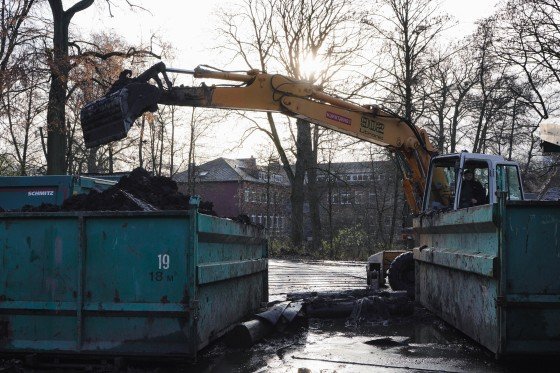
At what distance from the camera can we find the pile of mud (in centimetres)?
636

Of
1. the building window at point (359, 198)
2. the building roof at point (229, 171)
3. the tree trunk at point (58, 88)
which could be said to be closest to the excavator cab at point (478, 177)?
the tree trunk at point (58, 88)

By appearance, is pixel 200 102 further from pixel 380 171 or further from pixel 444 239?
pixel 380 171

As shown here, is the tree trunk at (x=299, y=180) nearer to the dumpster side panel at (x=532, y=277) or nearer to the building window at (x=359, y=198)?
the building window at (x=359, y=198)

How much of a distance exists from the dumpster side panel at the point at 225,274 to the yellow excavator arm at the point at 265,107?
2.27 metres

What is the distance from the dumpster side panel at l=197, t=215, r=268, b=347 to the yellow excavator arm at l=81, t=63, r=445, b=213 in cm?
227

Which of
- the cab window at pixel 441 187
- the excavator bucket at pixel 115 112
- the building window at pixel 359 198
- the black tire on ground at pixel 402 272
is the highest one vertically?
the building window at pixel 359 198

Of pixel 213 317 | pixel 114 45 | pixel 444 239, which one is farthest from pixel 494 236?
pixel 114 45

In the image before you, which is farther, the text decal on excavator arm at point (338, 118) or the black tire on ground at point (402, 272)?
the black tire on ground at point (402, 272)

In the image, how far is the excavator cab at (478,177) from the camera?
9078 mm

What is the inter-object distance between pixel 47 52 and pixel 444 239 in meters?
17.4

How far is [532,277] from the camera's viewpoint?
562cm

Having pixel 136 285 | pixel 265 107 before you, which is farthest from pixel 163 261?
pixel 265 107

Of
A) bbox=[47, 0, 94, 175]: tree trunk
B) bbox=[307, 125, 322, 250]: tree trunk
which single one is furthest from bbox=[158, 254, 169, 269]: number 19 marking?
bbox=[307, 125, 322, 250]: tree trunk

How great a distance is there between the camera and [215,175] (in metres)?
73.2
